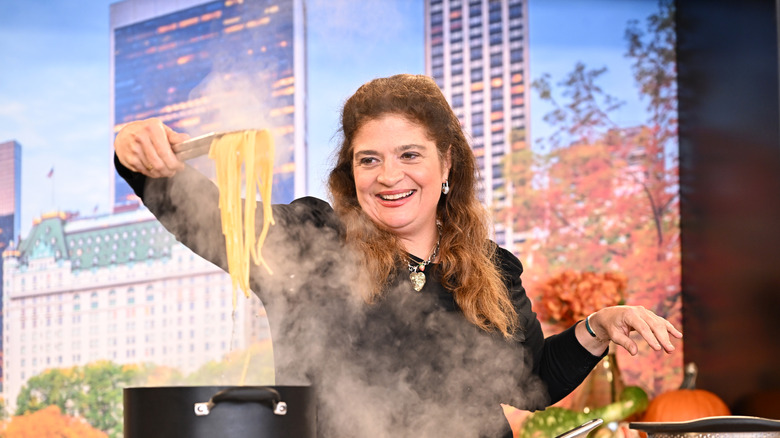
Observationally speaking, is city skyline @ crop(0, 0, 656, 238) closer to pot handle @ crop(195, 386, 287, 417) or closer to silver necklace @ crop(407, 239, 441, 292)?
silver necklace @ crop(407, 239, 441, 292)

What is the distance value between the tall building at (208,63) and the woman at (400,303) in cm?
129

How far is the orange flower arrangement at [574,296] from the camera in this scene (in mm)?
2924

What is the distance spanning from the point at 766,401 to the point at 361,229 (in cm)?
191

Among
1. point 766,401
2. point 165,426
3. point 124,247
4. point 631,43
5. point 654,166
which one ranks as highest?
point 631,43

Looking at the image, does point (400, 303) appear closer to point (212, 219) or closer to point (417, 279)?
point (417, 279)

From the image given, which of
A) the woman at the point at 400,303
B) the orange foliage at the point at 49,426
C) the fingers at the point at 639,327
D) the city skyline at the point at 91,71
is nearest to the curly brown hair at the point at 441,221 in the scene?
the woman at the point at 400,303

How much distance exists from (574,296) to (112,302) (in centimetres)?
194

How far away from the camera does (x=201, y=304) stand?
335 centimetres

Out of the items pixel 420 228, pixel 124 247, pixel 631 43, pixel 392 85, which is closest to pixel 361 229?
pixel 420 228

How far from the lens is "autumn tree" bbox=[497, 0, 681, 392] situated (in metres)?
3.63

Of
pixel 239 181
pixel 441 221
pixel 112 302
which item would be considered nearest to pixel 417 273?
pixel 441 221

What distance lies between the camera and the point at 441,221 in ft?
7.45

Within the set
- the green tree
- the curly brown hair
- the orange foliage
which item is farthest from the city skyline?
the curly brown hair

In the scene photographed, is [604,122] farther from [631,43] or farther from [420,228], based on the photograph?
[420,228]
